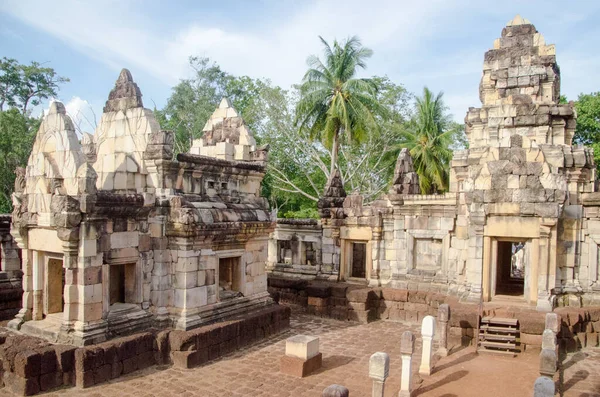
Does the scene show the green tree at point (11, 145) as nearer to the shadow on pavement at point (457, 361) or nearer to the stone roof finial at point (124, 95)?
the stone roof finial at point (124, 95)

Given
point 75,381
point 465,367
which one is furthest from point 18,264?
point 465,367

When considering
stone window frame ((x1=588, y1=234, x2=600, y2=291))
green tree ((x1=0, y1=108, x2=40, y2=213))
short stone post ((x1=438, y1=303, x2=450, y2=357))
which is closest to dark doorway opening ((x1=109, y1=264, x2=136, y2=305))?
short stone post ((x1=438, y1=303, x2=450, y2=357))

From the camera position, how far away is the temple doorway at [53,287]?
380 inches

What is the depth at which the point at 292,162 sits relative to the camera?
28.9 m

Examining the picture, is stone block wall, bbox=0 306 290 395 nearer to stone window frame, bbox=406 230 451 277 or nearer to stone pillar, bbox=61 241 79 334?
stone pillar, bbox=61 241 79 334

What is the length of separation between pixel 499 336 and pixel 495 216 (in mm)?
2908

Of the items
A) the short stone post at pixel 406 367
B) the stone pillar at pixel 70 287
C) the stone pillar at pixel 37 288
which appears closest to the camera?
the short stone post at pixel 406 367

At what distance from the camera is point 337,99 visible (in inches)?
928

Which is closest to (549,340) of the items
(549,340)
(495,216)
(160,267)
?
(549,340)

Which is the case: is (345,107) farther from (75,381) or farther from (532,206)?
(75,381)

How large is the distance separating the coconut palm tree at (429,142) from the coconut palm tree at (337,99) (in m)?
4.85

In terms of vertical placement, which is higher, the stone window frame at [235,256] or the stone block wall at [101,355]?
the stone window frame at [235,256]

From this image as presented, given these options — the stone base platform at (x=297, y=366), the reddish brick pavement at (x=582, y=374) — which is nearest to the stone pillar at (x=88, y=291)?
the stone base platform at (x=297, y=366)

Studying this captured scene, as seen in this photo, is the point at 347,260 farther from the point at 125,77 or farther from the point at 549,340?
the point at 125,77
